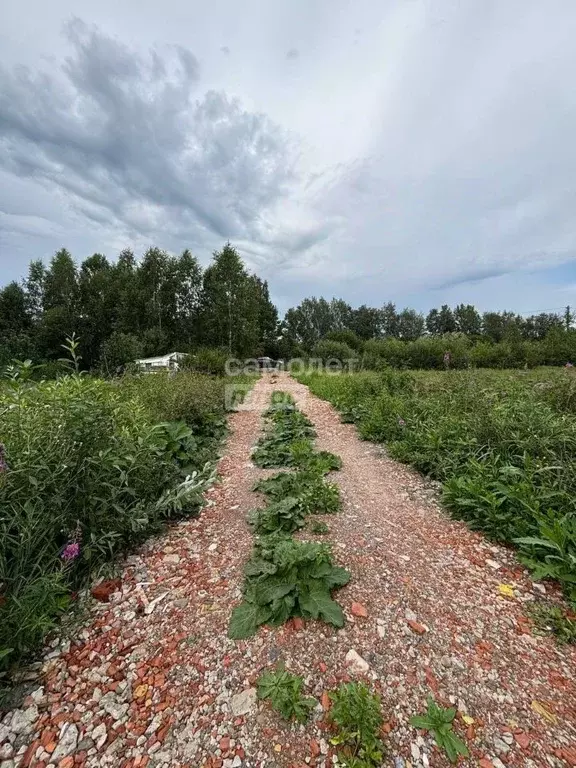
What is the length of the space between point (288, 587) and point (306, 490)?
4.46 feet

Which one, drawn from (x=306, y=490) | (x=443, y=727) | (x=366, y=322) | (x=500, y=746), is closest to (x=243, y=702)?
(x=443, y=727)

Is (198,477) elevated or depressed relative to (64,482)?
depressed

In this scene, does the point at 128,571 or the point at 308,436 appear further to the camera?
the point at 308,436

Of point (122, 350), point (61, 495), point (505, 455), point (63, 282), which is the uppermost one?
point (63, 282)

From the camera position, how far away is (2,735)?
51.9 inches

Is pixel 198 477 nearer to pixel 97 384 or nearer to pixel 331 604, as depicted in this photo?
pixel 97 384

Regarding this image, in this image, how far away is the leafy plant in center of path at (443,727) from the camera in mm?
1242

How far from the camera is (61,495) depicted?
76.7 inches

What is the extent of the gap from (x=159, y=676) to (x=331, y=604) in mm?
899

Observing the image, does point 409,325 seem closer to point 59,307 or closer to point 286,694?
point 59,307

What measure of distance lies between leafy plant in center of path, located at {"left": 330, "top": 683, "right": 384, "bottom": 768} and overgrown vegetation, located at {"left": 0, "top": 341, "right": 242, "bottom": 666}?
4.31ft

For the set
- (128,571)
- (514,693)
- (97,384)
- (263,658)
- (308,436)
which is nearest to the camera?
(514,693)

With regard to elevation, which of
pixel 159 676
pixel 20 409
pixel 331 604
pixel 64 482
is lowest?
pixel 159 676

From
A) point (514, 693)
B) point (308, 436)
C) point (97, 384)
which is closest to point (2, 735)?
point (97, 384)
